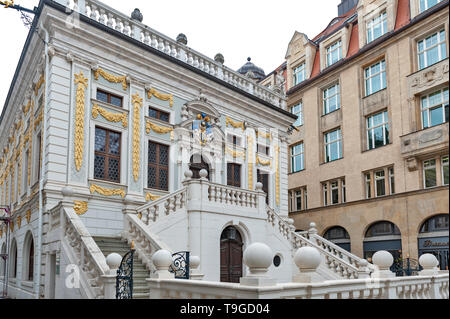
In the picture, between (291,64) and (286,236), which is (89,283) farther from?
(291,64)

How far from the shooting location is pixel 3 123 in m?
26.1

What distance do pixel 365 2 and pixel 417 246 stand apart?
12.7 m

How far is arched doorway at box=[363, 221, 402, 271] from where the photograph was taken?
24.0m

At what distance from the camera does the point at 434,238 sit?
2166cm

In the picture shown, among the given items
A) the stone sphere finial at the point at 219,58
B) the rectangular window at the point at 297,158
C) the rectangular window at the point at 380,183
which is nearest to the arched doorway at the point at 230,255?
the stone sphere finial at the point at 219,58

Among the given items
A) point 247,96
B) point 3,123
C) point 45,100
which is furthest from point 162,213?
point 3,123

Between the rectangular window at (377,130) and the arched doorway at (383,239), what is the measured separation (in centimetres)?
474

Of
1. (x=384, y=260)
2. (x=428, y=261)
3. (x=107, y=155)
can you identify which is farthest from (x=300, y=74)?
(x=384, y=260)

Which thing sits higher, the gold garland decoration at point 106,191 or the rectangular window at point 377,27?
the rectangular window at point 377,27

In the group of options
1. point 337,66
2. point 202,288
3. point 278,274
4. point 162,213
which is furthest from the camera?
point 337,66

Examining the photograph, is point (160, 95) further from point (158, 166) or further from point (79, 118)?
point (79, 118)

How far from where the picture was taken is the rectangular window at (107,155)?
1572 centimetres

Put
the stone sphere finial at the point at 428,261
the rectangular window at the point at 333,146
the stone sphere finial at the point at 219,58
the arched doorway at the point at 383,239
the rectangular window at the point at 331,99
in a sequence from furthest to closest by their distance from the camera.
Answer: the rectangular window at the point at 333,146, the rectangular window at the point at 331,99, the arched doorway at the point at 383,239, the stone sphere finial at the point at 219,58, the stone sphere finial at the point at 428,261

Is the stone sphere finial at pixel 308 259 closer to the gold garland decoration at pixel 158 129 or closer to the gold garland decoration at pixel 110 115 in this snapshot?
the gold garland decoration at pixel 110 115
